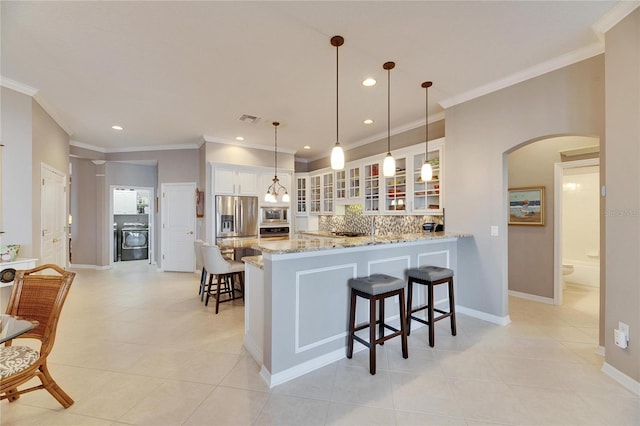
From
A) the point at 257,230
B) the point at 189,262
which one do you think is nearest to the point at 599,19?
the point at 257,230

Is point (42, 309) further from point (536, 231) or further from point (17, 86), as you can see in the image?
point (536, 231)

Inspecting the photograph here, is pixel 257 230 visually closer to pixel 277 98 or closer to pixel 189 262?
pixel 189 262

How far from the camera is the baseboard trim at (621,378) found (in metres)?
1.89

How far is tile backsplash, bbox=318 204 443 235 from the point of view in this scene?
443cm

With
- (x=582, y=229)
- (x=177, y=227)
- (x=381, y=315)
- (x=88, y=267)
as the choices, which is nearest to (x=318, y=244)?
(x=381, y=315)

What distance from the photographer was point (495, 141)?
3.11 metres

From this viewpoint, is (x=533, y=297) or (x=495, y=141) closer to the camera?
(x=495, y=141)

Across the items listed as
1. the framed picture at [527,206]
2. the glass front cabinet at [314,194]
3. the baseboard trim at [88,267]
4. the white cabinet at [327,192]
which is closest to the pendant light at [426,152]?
the framed picture at [527,206]

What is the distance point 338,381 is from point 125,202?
835 cm

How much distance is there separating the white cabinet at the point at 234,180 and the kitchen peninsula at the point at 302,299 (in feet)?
10.4

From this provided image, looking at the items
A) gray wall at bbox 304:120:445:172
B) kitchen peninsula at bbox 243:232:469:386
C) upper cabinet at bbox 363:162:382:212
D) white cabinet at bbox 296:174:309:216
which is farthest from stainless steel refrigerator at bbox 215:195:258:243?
kitchen peninsula at bbox 243:232:469:386

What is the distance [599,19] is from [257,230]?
5.30 m

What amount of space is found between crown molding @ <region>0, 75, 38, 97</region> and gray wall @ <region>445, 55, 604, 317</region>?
514 centimetres

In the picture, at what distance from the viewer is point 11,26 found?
2102mm
